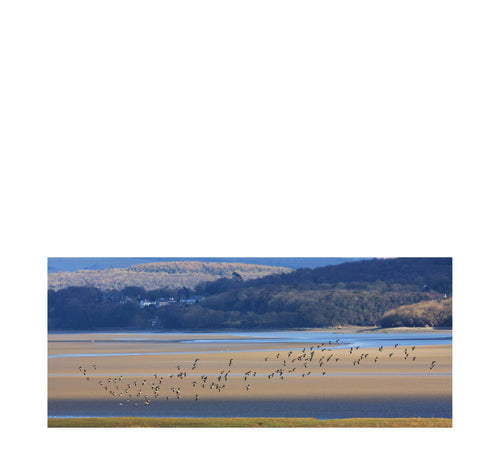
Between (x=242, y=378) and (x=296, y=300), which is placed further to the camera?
(x=296, y=300)

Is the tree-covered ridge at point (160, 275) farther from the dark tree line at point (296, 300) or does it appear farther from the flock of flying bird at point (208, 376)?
the flock of flying bird at point (208, 376)

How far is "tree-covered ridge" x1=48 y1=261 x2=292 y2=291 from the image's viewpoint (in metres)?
22.3

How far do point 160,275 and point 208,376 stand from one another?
1.99m

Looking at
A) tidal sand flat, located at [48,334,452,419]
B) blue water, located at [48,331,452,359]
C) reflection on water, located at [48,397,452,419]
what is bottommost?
reflection on water, located at [48,397,452,419]

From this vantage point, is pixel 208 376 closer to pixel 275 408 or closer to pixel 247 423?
pixel 247 423

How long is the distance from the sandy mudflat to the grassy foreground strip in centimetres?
49

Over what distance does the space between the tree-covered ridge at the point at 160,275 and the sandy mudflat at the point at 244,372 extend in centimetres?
99

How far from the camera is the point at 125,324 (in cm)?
2283

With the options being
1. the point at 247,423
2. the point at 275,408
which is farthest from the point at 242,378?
the point at 247,423

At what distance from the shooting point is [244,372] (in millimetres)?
22094

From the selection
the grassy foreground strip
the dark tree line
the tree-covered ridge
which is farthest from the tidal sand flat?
the tree-covered ridge

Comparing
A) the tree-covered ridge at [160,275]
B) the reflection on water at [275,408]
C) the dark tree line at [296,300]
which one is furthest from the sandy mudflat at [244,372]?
the tree-covered ridge at [160,275]

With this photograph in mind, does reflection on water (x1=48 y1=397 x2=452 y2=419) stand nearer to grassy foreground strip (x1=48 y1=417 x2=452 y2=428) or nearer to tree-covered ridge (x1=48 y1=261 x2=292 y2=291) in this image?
grassy foreground strip (x1=48 y1=417 x2=452 y2=428)

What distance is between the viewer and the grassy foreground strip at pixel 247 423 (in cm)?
2131
